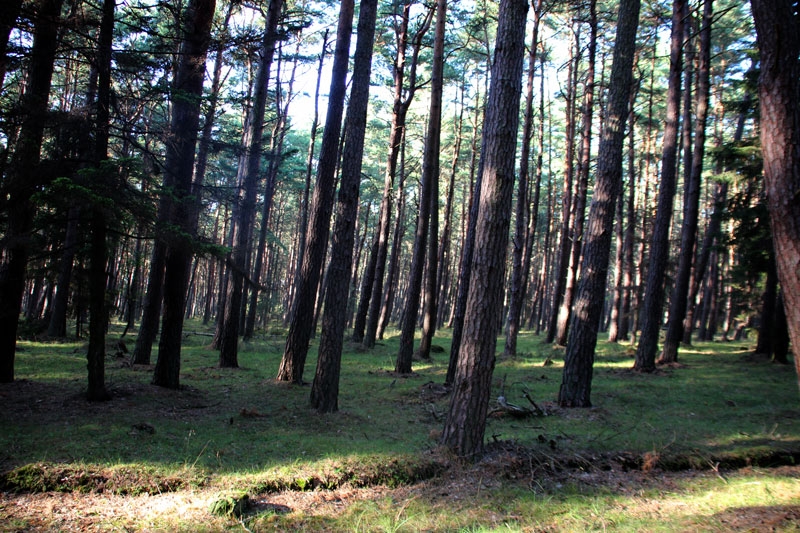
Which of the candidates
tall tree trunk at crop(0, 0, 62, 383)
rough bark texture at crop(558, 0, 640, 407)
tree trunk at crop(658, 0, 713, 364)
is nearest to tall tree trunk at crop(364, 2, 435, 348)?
rough bark texture at crop(558, 0, 640, 407)

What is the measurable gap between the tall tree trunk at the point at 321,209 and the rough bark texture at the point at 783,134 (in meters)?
6.63

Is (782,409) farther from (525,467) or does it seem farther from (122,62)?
(122,62)

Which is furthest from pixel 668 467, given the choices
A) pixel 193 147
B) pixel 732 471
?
pixel 193 147

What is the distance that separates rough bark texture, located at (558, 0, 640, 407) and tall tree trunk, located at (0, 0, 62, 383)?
8.99 m

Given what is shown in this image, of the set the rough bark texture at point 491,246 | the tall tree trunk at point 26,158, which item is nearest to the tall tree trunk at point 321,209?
the rough bark texture at point 491,246

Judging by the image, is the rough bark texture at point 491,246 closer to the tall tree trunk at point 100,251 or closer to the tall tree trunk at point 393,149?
the tall tree trunk at point 100,251

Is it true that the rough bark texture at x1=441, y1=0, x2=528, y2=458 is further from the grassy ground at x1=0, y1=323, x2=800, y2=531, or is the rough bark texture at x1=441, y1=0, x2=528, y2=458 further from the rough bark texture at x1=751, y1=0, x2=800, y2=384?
the rough bark texture at x1=751, y1=0, x2=800, y2=384

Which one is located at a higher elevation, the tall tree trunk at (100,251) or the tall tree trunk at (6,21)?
the tall tree trunk at (6,21)

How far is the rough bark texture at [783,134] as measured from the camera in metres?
4.32

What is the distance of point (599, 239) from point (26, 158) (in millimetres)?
9495

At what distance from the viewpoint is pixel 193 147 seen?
361 inches

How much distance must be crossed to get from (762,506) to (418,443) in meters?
3.85

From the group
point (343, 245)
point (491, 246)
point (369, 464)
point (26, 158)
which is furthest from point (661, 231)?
point (26, 158)

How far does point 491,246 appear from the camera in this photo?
5.81m
